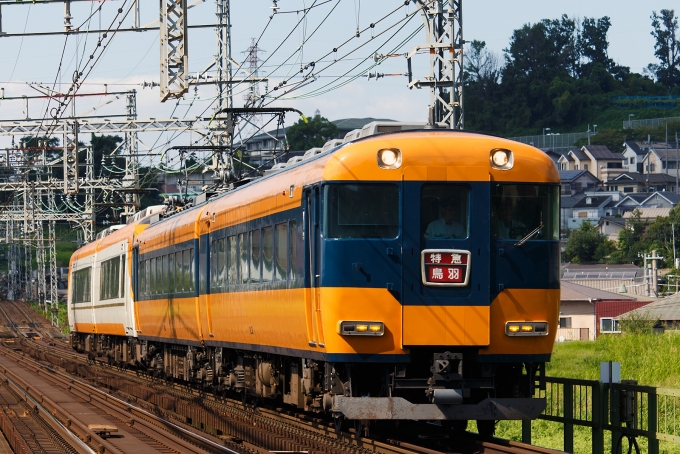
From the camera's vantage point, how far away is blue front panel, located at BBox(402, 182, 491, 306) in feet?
35.8

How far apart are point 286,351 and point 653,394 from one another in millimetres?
3976

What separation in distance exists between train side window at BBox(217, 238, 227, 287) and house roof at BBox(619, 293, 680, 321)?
33154mm

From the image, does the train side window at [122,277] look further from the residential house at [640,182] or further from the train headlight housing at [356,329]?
the residential house at [640,182]

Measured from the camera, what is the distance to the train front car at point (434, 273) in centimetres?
1088

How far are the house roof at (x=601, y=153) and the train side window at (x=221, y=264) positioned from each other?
129 m

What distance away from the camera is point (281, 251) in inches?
503

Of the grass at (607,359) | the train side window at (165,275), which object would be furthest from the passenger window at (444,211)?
the train side window at (165,275)

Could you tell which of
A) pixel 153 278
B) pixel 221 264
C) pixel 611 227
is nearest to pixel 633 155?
pixel 611 227

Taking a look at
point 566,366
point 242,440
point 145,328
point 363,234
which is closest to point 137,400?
point 145,328

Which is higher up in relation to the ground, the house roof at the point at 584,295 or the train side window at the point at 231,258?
the train side window at the point at 231,258

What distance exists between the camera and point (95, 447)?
12758 millimetres

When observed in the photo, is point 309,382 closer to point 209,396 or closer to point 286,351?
point 286,351

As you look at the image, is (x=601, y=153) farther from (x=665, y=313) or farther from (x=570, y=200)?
(x=665, y=313)

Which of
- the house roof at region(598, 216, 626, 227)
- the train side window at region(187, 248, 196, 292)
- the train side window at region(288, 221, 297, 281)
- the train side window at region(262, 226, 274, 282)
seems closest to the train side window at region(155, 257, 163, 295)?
the train side window at region(187, 248, 196, 292)
